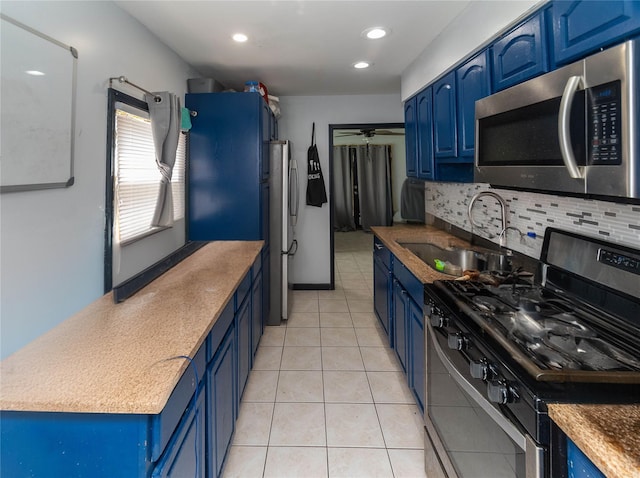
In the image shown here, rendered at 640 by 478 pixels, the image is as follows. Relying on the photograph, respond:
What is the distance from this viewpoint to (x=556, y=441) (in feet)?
2.63

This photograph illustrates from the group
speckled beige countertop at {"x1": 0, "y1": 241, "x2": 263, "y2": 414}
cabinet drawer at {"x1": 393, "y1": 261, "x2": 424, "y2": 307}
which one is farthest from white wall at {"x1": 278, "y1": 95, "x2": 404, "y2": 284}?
speckled beige countertop at {"x1": 0, "y1": 241, "x2": 263, "y2": 414}

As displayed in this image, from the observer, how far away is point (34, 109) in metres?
1.26

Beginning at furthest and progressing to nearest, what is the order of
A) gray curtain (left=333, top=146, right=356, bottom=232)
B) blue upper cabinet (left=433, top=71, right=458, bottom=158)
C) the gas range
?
gray curtain (left=333, top=146, right=356, bottom=232)
blue upper cabinet (left=433, top=71, right=458, bottom=158)
the gas range

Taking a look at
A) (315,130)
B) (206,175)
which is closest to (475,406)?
(206,175)

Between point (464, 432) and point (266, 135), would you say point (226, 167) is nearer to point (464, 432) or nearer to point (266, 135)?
point (266, 135)

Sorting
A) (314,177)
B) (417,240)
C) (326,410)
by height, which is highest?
(314,177)

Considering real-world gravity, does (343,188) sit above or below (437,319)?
above

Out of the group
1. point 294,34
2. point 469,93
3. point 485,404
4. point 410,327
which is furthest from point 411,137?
point 485,404

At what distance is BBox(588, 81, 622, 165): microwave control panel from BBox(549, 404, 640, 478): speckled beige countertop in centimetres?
66

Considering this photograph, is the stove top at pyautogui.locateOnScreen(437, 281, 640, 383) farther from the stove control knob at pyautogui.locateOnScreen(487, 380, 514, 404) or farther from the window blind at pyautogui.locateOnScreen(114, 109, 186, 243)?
the window blind at pyautogui.locateOnScreen(114, 109, 186, 243)

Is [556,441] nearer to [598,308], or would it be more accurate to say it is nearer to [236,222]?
[598,308]

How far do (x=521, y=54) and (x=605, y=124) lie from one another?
0.72 metres

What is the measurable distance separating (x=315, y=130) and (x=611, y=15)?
338cm

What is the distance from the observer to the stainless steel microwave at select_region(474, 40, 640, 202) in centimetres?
94
